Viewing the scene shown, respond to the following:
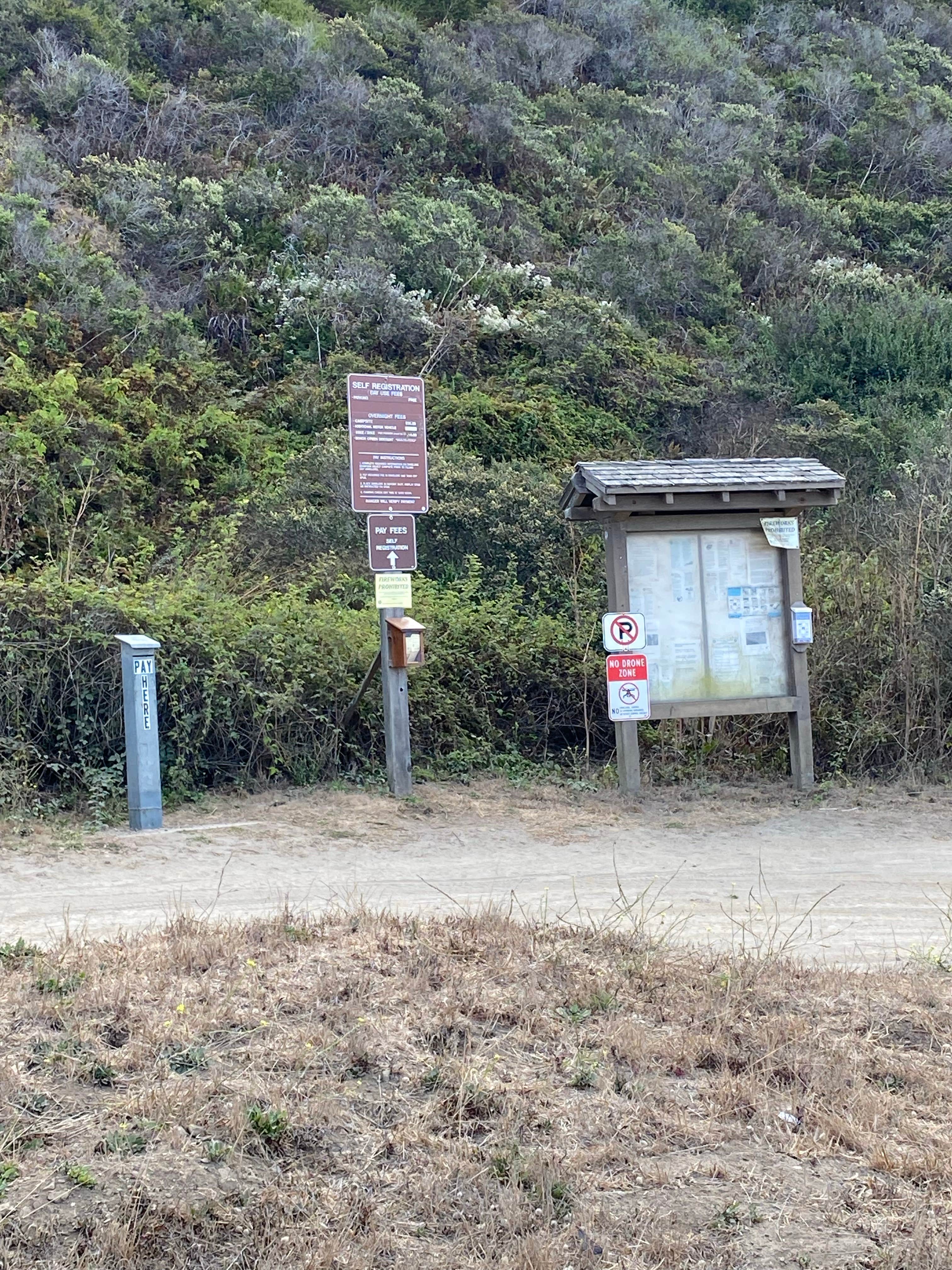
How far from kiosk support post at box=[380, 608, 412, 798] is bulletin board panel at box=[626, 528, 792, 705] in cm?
202

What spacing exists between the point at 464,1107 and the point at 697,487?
6.74 meters

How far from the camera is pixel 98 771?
8.95 meters

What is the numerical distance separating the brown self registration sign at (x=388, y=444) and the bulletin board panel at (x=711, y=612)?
1867 millimetres

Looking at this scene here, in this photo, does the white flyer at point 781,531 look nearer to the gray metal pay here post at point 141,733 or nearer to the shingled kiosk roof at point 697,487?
the shingled kiosk roof at point 697,487

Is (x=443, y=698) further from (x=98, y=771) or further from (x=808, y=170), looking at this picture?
(x=808, y=170)

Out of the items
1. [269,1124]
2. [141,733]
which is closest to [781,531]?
[141,733]

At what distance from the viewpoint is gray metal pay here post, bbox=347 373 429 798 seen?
957 cm

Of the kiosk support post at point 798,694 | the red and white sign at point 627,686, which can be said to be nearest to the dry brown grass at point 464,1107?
the red and white sign at point 627,686

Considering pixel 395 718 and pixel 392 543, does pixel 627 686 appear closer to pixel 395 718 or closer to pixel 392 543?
pixel 395 718

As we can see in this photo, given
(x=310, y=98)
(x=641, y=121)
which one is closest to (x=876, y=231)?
(x=641, y=121)

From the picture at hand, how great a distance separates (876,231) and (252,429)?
15.1 meters

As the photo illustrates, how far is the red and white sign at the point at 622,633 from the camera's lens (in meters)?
9.78

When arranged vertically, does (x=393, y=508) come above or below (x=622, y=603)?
above

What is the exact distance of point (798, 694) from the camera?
1027cm
